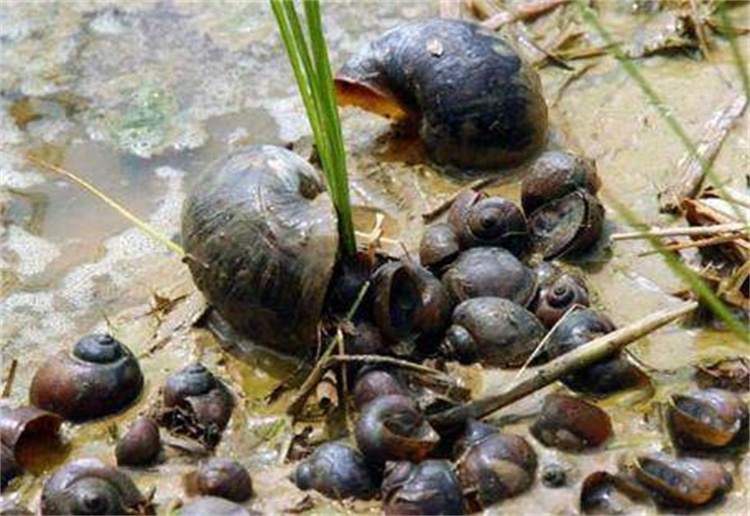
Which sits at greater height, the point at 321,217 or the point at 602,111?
the point at 321,217

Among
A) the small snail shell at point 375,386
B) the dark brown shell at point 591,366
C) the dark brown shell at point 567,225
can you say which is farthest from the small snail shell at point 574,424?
the dark brown shell at point 567,225

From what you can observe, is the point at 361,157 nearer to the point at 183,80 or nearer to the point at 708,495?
the point at 183,80

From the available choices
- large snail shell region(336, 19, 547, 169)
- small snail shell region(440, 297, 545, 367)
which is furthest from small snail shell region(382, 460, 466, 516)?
large snail shell region(336, 19, 547, 169)

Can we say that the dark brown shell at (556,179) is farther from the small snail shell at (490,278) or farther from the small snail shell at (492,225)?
the small snail shell at (490,278)

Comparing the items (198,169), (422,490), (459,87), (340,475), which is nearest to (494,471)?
(422,490)

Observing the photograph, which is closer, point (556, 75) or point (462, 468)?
point (462, 468)

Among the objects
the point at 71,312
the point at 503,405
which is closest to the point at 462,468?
the point at 503,405

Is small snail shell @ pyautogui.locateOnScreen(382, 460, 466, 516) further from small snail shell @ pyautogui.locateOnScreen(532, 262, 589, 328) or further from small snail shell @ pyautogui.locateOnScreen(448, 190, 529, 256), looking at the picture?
small snail shell @ pyautogui.locateOnScreen(448, 190, 529, 256)

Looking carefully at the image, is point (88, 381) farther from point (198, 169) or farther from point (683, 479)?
point (683, 479)
